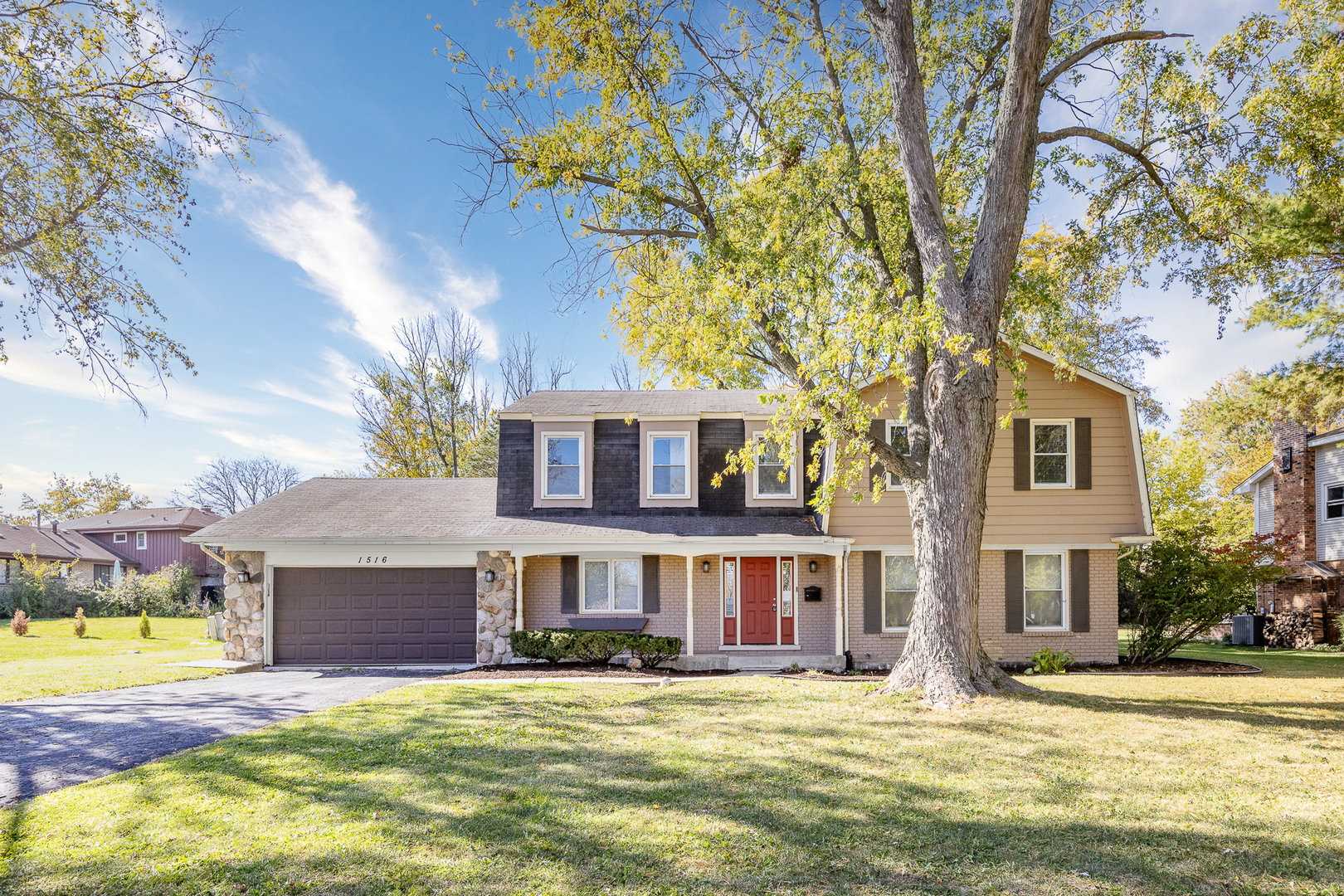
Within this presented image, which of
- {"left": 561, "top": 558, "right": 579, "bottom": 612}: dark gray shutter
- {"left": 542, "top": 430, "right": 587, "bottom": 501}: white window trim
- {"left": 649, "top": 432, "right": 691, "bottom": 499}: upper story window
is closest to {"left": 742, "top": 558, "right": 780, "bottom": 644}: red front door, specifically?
{"left": 649, "top": 432, "right": 691, "bottom": 499}: upper story window

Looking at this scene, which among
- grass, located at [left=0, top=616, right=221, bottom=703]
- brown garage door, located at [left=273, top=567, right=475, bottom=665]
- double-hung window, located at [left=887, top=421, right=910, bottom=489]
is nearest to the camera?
grass, located at [left=0, top=616, right=221, bottom=703]

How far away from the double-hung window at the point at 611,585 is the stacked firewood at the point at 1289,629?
1730cm

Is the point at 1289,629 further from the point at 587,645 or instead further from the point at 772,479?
the point at 587,645

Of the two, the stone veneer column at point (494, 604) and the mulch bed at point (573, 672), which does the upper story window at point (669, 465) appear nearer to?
the stone veneer column at point (494, 604)

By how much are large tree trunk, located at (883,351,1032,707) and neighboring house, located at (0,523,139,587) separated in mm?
32847

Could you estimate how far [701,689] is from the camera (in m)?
9.58

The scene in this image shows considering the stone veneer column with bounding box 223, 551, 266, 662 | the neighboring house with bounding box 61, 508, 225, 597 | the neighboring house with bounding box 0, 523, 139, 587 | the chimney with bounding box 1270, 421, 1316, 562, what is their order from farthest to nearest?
the neighboring house with bounding box 61, 508, 225, 597
the neighboring house with bounding box 0, 523, 139, 587
the chimney with bounding box 1270, 421, 1316, 562
the stone veneer column with bounding box 223, 551, 266, 662

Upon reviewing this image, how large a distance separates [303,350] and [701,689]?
55.5 feet

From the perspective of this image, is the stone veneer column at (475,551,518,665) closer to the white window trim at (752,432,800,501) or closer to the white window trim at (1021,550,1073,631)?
the white window trim at (752,432,800,501)

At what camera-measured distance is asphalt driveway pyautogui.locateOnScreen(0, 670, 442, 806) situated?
5.94 metres

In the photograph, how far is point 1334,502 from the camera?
18828 millimetres

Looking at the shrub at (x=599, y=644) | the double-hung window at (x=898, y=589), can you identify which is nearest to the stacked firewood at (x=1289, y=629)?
the double-hung window at (x=898, y=589)

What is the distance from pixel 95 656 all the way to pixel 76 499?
41.1 metres

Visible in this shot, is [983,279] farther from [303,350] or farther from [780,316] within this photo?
[303,350]
